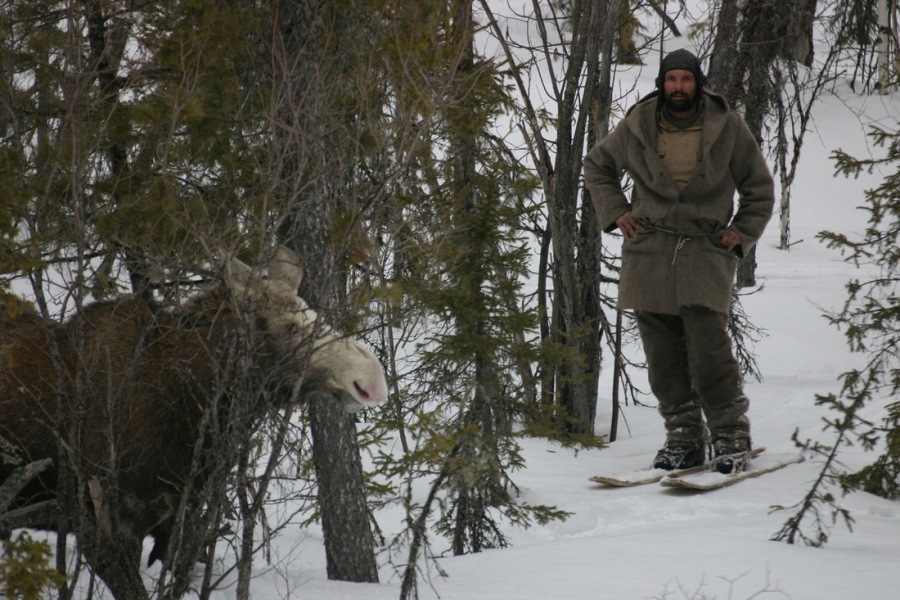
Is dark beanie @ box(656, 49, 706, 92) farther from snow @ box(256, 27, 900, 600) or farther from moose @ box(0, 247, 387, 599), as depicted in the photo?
moose @ box(0, 247, 387, 599)

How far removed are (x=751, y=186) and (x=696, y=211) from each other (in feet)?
1.37

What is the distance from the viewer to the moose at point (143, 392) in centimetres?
366

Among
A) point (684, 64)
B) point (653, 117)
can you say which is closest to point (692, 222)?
point (653, 117)

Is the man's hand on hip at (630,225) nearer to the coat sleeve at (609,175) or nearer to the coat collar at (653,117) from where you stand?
the coat sleeve at (609,175)

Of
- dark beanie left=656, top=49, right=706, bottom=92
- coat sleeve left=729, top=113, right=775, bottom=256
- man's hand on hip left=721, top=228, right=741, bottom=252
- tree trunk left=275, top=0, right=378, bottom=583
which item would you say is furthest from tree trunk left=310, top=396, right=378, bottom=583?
dark beanie left=656, top=49, right=706, bottom=92

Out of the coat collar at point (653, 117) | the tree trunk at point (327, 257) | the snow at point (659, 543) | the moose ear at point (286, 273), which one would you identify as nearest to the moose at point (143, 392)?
the moose ear at point (286, 273)

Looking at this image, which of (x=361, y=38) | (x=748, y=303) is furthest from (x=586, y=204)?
(x=748, y=303)

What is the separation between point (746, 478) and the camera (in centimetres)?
617

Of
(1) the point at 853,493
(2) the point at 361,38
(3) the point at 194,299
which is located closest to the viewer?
(3) the point at 194,299

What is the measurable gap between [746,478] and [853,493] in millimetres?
683

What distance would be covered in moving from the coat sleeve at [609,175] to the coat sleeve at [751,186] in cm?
73

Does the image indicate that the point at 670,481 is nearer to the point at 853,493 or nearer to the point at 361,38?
the point at 853,493

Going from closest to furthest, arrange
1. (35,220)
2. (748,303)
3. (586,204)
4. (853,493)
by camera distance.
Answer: (35,220)
(853,493)
(586,204)
(748,303)

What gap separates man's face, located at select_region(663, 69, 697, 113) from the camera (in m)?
5.90
